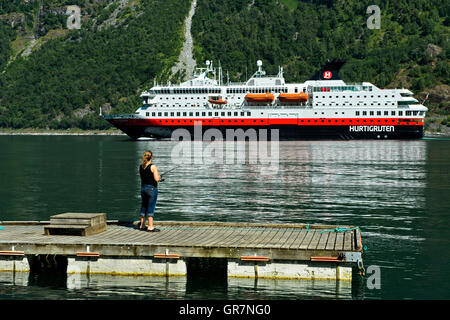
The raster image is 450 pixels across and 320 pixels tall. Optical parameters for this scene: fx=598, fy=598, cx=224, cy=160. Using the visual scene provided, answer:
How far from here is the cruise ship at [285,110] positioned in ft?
299

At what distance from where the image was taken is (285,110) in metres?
92.9

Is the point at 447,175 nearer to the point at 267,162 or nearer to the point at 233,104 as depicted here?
the point at 267,162

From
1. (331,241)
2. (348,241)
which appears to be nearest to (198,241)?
(331,241)

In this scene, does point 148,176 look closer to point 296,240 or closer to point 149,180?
point 149,180

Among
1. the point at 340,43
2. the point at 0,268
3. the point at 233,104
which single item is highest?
the point at 340,43

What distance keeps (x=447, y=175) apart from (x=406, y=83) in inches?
4960

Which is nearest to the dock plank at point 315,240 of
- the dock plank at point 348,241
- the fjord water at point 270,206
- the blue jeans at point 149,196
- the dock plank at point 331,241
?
the dock plank at point 331,241

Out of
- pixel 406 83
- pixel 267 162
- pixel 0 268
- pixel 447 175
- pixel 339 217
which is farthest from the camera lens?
pixel 406 83

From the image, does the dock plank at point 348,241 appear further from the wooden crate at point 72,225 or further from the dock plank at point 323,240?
the wooden crate at point 72,225

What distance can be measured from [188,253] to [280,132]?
262ft

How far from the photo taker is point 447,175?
37.8 meters

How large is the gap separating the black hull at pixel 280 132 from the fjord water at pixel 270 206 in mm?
39191

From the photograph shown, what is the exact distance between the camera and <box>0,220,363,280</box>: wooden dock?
13.4 metres

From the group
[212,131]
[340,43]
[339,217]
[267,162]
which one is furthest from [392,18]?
[339,217]
